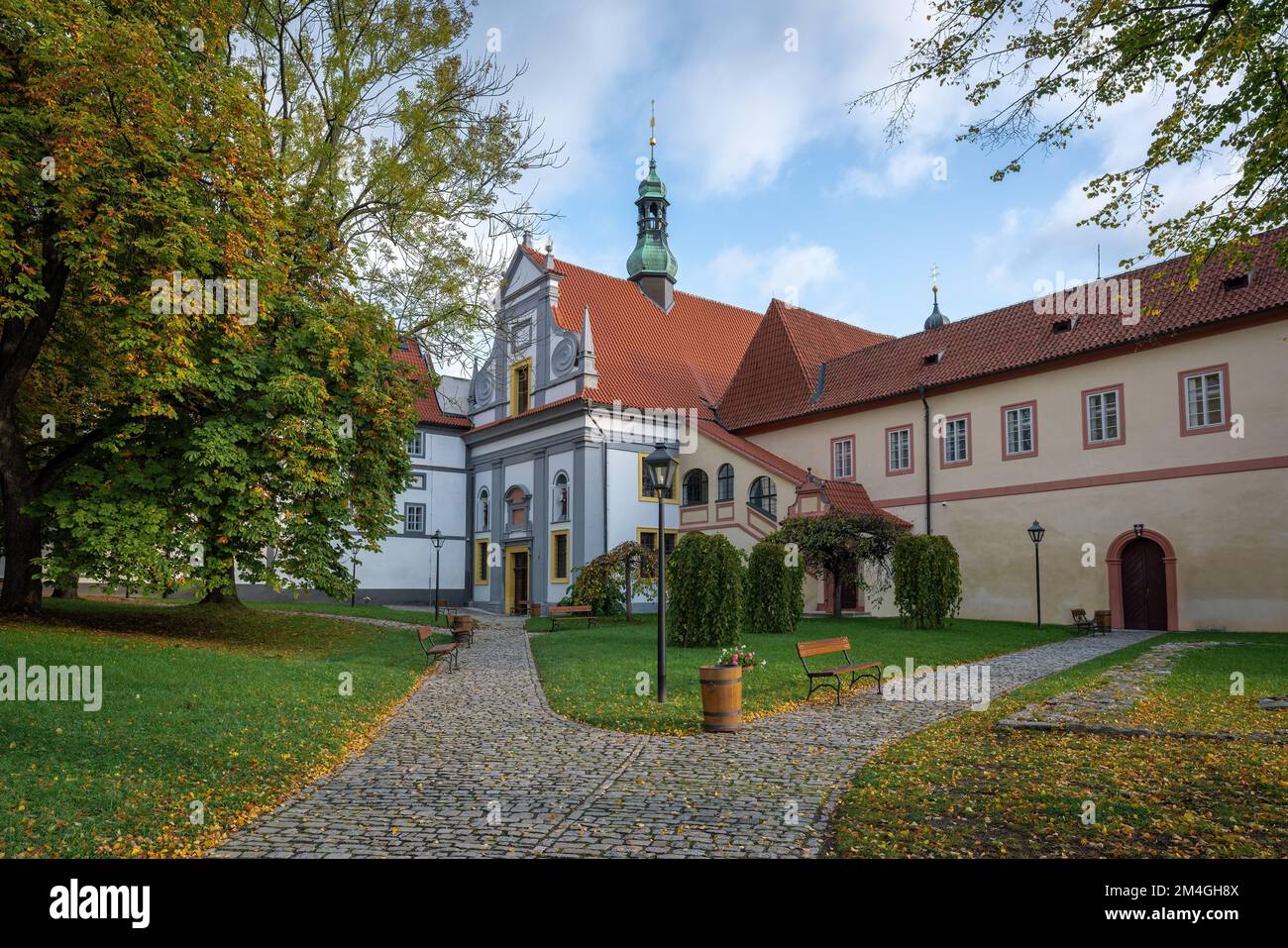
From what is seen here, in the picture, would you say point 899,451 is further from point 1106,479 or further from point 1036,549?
point 1106,479

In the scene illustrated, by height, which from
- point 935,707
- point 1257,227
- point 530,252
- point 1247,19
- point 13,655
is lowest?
point 935,707

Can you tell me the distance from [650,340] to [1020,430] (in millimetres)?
16137

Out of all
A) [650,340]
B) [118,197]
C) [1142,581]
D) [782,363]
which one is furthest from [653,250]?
[118,197]

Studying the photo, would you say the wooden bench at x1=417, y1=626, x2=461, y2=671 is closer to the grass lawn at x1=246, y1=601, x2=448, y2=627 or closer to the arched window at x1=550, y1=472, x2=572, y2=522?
the grass lawn at x1=246, y1=601, x2=448, y2=627

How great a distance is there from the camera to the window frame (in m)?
29.2

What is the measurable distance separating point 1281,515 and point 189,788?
2352 centimetres

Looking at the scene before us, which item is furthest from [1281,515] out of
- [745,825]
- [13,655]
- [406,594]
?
[406,594]

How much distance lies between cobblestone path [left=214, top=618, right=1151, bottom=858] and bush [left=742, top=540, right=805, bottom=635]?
9618 millimetres

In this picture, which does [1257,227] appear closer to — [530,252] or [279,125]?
[279,125]

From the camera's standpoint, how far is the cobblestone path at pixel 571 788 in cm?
566

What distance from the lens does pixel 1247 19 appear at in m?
7.68

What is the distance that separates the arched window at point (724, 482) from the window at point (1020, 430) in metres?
9.42

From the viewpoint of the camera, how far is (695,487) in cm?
3328

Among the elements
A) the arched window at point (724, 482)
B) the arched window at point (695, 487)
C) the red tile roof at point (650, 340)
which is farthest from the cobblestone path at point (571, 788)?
the red tile roof at point (650, 340)
